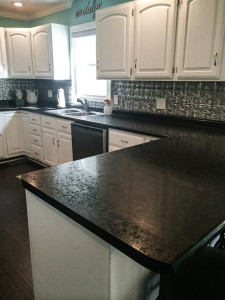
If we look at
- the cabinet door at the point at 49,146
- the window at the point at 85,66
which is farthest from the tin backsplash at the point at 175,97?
the cabinet door at the point at 49,146

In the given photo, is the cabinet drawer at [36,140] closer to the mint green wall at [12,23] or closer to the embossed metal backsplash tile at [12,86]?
the embossed metal backsplash tile at [12,86]

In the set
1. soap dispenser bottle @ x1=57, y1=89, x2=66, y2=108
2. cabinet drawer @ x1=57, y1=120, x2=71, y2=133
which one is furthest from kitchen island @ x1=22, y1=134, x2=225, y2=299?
soap dispenser bottle @ x1=57, y1=89, x2=66, y2=108

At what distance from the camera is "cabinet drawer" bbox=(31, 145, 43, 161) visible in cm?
388

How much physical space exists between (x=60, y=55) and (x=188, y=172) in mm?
3210

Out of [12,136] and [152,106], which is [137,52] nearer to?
[152,106]

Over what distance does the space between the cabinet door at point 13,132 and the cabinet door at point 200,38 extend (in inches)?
117

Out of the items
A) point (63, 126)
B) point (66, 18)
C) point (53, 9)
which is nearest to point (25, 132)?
point (63, 126)

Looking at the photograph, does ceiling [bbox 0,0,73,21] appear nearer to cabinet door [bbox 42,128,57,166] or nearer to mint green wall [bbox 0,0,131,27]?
mint green wall [bbox 0,0,131,27]

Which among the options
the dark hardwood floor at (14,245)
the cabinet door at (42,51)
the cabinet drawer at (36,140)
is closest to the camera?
the dark hardwood floor at (14,245)

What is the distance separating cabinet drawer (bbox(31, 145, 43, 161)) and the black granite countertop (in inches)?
108

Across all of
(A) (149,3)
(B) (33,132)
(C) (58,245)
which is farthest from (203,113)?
(B) (33,132)

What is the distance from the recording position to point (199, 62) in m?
2.05

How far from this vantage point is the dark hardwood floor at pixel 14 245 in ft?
5.34

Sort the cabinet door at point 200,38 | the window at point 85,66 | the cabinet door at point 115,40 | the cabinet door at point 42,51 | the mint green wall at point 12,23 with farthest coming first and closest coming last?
the mint green wall at point 12,23
the cabinet door at point 42,51
the window at point 85,66
the cabinet door at point 115,40
the cabinet door at point 200,38
